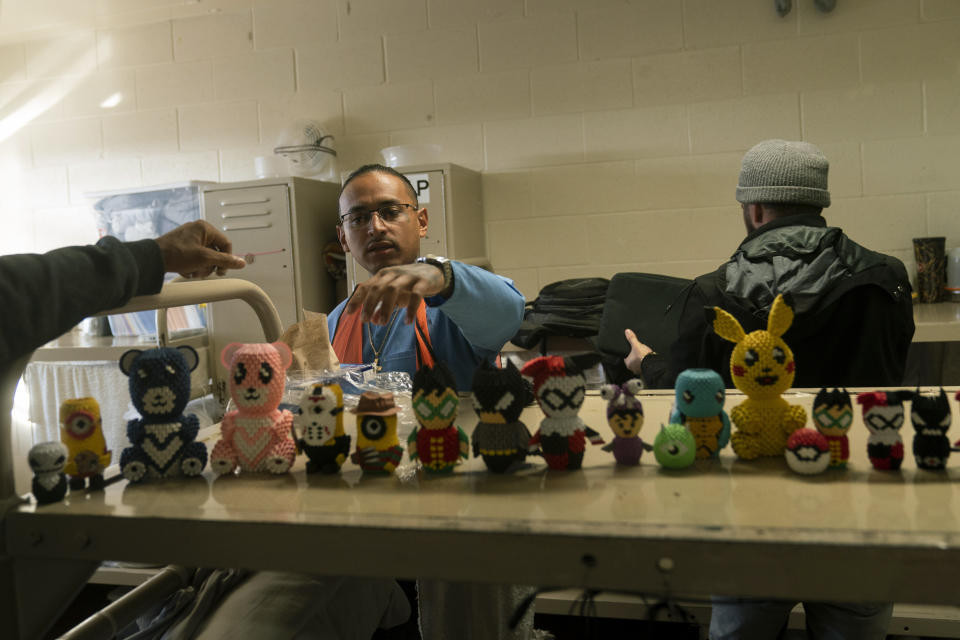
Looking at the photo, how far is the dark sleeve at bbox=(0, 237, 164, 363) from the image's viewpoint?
0.87 meters

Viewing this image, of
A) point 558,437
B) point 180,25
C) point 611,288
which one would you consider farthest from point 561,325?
point 180,25

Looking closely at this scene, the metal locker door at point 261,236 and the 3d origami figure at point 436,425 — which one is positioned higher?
the metal locker door at point 261,236

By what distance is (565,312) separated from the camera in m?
2.95

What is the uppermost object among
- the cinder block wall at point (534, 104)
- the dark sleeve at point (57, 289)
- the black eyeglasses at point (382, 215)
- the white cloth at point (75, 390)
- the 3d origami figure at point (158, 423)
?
the cinder block wall at point (534, 104)

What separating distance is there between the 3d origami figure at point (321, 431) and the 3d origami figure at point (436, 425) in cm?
10

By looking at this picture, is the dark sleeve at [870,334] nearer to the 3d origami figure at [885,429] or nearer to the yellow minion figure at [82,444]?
the 3d origami figure at [885,429]

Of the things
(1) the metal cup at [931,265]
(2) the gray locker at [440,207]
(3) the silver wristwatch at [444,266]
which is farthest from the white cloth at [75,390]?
(1) the metal cup at [931,265]

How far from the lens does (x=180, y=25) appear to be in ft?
12.3

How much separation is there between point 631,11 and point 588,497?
293 centimetres

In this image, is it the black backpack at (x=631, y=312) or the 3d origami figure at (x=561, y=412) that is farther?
the black backpack at (x=631, y=312)

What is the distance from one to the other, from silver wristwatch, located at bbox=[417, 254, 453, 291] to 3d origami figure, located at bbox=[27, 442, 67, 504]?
0.55 m

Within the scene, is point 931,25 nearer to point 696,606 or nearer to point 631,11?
point 631,11

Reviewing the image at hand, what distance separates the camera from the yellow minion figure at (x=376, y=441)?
898 mm

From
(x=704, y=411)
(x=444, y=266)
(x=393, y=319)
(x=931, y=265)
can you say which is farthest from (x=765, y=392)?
(x=931, y=265)
